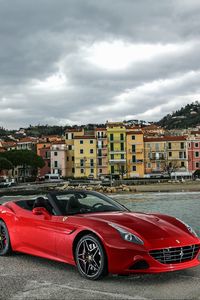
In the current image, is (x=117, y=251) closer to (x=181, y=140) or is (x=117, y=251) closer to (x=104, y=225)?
(x=104, y=225)

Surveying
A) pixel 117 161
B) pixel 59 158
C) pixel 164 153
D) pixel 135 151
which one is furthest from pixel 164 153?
pixel 59 158

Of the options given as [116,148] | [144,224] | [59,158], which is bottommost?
[144,224]

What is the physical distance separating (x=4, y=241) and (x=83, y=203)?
1.88 m

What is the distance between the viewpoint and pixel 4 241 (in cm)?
861

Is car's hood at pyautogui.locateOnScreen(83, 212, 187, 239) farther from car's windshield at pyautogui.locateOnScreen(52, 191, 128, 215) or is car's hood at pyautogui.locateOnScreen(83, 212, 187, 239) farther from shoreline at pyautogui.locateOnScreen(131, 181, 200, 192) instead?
shoreline at pyautogui.locateOnScreen(131, 181, 200, 192)

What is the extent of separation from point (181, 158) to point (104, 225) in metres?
115

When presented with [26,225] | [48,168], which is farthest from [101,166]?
[26,225]

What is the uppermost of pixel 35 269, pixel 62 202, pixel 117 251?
pixel 62 202

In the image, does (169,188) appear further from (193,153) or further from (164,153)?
(193,153)

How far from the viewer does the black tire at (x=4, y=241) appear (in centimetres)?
842

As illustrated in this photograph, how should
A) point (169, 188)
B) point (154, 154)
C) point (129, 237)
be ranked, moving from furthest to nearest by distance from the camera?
point (154, 154)
point (169, 188)
point (129, 237)

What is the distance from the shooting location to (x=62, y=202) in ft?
25.1

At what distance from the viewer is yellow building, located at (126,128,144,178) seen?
119 metres

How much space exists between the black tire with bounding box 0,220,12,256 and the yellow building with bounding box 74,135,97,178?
11081 cm
